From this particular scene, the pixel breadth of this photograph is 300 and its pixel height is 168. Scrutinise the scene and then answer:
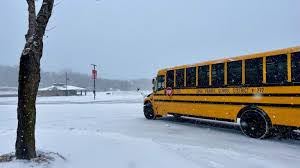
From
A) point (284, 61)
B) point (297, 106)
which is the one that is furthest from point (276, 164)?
point (284, 61)

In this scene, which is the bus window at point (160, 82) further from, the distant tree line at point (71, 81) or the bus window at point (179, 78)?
the distant tree line at point (71, 81)

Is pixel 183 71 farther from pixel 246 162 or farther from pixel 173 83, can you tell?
pixel 246 162

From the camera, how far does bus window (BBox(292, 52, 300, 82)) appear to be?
29.5ft

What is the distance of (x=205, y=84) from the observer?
1260 centimetres

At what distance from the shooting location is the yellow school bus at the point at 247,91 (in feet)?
30.4

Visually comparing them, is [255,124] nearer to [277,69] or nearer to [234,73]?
[234,73]

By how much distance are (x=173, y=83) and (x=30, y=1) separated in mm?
9283

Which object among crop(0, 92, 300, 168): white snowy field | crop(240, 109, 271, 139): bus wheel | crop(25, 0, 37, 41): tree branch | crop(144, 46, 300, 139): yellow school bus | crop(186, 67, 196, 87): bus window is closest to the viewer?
crop(25, 0, 37, 41): tree branch

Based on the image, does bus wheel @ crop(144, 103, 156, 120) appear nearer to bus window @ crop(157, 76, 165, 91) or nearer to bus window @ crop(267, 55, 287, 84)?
bus window @ crop(157, 76, 165, 91)

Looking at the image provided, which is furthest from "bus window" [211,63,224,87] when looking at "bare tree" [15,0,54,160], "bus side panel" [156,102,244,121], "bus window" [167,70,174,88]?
"bare tree" [15,0,54,160]

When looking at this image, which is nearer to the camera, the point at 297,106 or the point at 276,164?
the point at 276,164

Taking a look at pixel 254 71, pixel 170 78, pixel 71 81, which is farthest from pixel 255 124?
pixel 71 81

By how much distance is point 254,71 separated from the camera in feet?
34.1

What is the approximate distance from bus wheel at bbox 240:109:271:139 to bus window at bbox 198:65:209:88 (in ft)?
7.35
